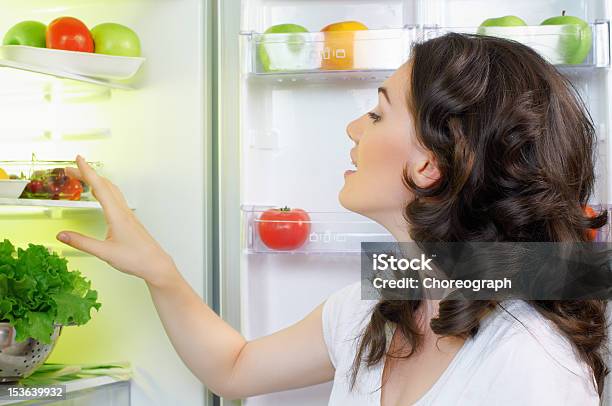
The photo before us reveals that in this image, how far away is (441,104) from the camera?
1048mm

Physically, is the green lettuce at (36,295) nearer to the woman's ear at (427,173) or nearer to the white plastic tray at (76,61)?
the white plastic tray at (76,61)

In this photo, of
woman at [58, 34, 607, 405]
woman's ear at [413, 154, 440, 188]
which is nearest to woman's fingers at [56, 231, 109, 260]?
woman at [58, 34, 607, 405]

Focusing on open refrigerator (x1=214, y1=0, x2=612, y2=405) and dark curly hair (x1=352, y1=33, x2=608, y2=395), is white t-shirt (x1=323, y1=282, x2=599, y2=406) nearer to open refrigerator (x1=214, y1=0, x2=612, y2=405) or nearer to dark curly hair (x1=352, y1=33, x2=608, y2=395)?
dark curly hair (x1=352, y1=33, x2=608, y2=395)

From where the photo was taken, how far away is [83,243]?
1.21 m

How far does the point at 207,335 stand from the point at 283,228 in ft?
0.71

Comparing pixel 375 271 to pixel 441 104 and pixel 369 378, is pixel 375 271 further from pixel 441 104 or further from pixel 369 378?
pixel 441 104

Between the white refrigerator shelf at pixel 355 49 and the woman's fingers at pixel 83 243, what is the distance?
0.39 meters

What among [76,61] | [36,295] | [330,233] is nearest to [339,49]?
[330,233]

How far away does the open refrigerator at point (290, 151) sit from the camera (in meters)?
1.41

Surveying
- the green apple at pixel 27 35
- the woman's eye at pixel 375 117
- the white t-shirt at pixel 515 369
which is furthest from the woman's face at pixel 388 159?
the green apple at pixel 27 35

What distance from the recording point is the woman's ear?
1075 millimetres

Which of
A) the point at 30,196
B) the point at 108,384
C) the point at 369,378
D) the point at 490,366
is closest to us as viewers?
the point at 490,366

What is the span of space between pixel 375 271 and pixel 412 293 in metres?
0.14

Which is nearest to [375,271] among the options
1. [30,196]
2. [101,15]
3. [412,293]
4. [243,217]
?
[412,293]
